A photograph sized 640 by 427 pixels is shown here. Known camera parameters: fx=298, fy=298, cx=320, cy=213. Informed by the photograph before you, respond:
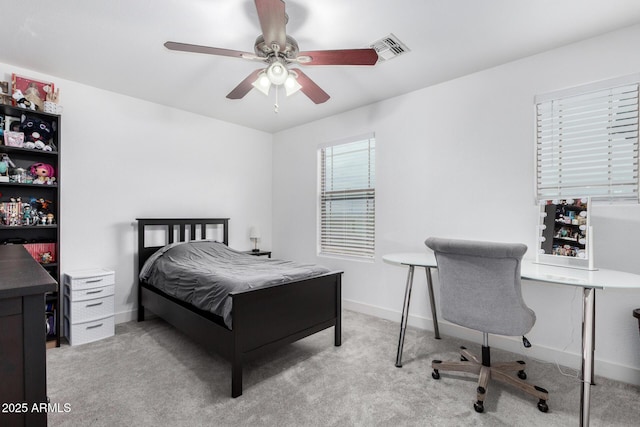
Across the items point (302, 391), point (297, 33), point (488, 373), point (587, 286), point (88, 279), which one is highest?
point (297, 33)

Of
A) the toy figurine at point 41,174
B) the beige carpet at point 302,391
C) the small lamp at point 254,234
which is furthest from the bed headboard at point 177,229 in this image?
the beige carpet at point 302,391

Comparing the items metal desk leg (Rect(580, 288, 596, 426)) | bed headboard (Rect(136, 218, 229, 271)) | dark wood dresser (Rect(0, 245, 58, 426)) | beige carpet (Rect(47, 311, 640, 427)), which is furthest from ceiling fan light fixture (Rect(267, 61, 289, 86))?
bed headboard (Rect(136, 218, 229, 271))

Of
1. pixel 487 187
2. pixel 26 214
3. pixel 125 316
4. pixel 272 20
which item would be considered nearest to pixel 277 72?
pixel 272 20

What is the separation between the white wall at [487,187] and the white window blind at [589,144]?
4.1 inches

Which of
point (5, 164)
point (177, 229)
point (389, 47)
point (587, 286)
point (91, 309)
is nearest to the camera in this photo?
point (587, 286)

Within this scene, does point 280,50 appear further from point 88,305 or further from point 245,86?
point 88,305

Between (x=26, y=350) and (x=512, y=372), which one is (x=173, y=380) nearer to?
(x=26, y=350)

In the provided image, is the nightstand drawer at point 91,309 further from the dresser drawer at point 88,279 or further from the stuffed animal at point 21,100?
the stuffed animal at point 21,100

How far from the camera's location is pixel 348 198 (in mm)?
3928

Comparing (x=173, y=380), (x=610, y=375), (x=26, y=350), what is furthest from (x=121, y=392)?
(x=610, y=375)

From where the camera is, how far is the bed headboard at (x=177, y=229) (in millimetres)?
3342

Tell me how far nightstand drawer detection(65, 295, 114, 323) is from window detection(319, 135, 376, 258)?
2.48 m

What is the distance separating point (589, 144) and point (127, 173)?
4.37 meters

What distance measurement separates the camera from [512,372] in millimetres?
2221
